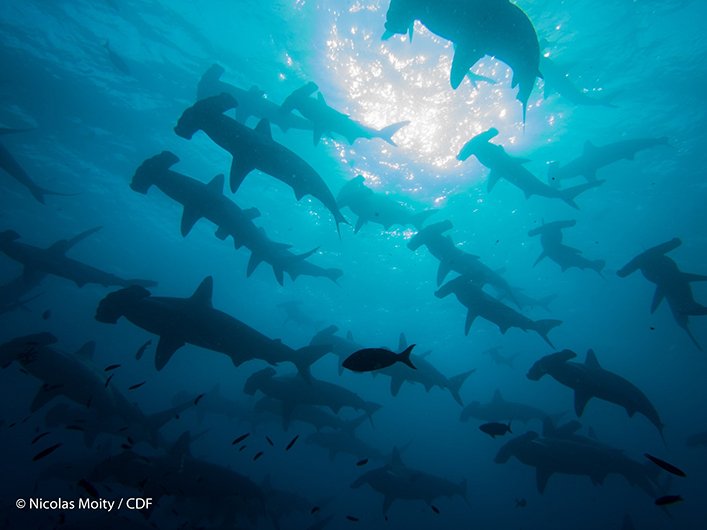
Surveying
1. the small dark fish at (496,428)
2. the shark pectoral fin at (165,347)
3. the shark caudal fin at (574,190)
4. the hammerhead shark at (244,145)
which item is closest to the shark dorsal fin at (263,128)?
the hammerhead shark at (244,145)

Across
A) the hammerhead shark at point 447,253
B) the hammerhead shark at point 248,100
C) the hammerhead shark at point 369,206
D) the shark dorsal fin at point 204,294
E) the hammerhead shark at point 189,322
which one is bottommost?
the hammerhead shark at point 189,322

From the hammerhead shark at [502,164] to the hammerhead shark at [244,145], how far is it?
4.95 m

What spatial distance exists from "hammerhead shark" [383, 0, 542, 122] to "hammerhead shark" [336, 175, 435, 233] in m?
6.79

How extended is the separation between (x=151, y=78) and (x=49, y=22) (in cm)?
389

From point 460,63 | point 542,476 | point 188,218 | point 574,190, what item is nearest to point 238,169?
point 188,218

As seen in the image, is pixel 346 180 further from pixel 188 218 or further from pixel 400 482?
pixel 400 482

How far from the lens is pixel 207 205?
10242 mm

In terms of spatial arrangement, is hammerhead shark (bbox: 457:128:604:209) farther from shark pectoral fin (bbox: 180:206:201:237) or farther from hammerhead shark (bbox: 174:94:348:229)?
shark pectoral fin (bbox: 180:206:201:237)

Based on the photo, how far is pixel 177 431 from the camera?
5069 cm

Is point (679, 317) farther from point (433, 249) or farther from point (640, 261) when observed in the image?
point (433, 249)

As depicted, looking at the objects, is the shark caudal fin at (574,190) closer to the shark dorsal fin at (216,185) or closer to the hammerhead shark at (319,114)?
the hammerhead shark at (319,114)

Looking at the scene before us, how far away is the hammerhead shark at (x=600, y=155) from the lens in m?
15.7

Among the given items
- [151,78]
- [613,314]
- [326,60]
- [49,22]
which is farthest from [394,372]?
[613,314]

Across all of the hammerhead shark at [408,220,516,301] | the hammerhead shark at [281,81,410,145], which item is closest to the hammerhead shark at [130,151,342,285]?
the hammerhead shark at [281,81,410,145]
